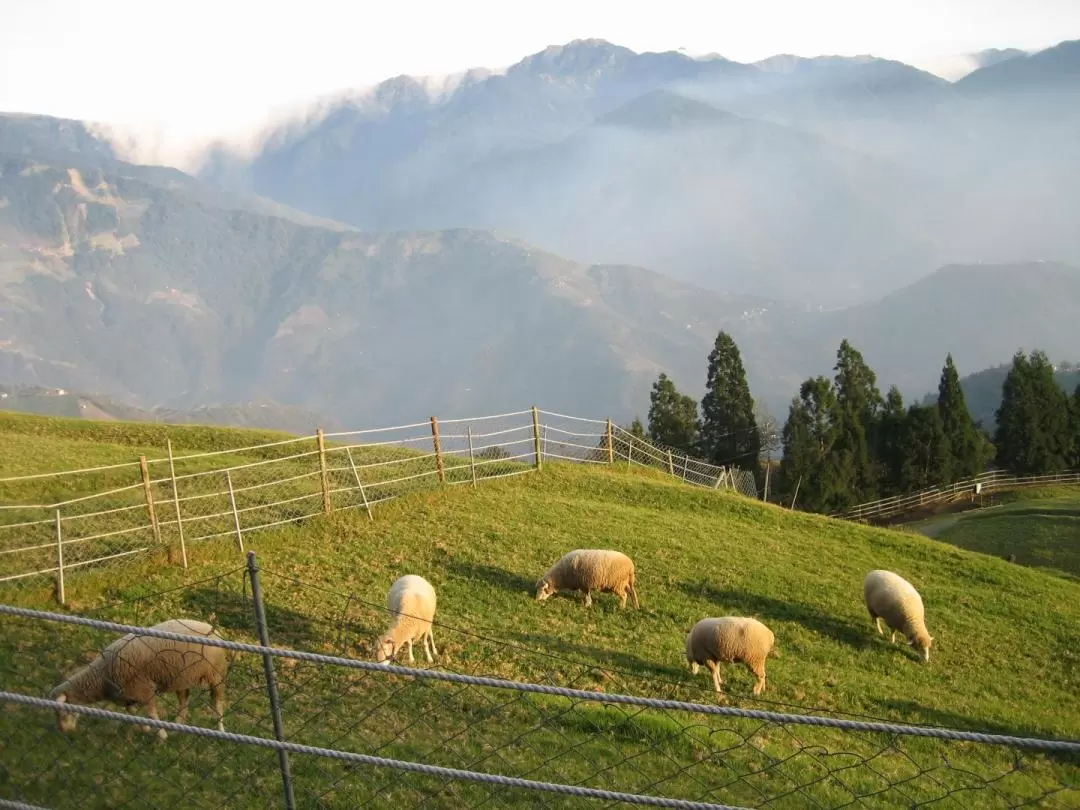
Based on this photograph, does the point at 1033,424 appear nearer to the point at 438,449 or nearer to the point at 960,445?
the point at 960,445

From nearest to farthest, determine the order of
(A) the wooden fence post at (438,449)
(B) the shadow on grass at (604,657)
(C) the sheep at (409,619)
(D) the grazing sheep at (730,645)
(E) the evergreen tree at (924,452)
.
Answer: (C) the sheep at (409,619)
(D) the grazing sheep at (730,645)
(B) the shadow on grass at (604,657)
(A) the wooden fence post at (438,449)
(E) the evergreen tree at (924,452)

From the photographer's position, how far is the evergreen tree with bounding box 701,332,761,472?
181ft

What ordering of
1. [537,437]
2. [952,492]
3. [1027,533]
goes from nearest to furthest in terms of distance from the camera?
1. [537,437]
2. [1027,533]
3. [952,492]

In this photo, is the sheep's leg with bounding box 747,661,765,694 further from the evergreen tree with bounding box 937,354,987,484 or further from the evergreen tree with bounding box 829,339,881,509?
the evergreen tree with bounding box 937,354,987,484

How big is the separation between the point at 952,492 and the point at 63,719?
53.8 metres

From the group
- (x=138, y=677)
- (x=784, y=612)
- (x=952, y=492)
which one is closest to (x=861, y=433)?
(x=952, y=492)

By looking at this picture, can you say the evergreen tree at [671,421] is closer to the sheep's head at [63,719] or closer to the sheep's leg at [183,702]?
the sheep's leg at [183,702]

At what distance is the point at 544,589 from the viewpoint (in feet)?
50.4

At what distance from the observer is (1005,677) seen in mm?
14383

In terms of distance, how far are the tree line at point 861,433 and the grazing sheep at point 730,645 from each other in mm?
39247

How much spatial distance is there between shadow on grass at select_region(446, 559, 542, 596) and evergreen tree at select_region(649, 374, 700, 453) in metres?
40.7

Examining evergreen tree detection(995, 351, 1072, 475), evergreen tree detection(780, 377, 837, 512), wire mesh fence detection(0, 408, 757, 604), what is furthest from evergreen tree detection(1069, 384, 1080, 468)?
wire mesh fence detection(0, 408, 757, 604)

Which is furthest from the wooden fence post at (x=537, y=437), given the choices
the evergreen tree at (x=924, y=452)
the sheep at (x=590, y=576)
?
the evergreen tree at (x=924, y=452)

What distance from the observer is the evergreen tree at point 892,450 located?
54375 millimetres
